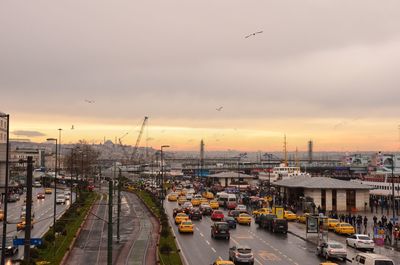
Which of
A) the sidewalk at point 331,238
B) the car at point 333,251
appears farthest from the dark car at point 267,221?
the car at point 333,251

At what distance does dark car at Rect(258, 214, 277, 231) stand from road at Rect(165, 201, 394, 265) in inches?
33.8

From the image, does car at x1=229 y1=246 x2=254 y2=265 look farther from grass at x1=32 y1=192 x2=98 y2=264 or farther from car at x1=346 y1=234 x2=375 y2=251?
grass at x1=32 y1=192 x2=98 y2=264

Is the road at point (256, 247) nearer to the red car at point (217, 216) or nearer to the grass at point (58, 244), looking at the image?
the red car at point (217, 216)

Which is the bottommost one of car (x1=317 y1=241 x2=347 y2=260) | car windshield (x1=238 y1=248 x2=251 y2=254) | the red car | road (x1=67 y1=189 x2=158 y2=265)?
road (x1=67 y1=189 x2=158 y2=265)

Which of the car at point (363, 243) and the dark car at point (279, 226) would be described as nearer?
the car at point (363, 243)

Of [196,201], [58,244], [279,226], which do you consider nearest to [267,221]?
[279,226]

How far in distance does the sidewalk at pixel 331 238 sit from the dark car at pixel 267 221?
6.57 feet

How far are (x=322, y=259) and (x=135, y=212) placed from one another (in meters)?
39.8

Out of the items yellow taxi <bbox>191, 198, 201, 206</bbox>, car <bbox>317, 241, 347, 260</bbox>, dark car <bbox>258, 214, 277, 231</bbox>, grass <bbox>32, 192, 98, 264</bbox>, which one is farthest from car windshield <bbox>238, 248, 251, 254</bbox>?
yellow taxi <bbox>191, 198, 201, 206</bbox>

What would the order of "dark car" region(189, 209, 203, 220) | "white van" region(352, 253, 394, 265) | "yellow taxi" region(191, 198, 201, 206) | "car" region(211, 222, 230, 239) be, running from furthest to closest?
"yellow taxi" region(191, 198, 201, 206) → "dark car" region(189, 209, 203, 220) → "car" region(211, 222, 230, 239) → "white van" region(352, 253, 394, 265)

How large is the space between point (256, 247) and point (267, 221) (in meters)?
12.4

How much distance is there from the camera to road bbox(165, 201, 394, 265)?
34625 mm

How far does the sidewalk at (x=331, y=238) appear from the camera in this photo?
3709cm

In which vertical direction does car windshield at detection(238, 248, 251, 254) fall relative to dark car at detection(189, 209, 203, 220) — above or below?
above
